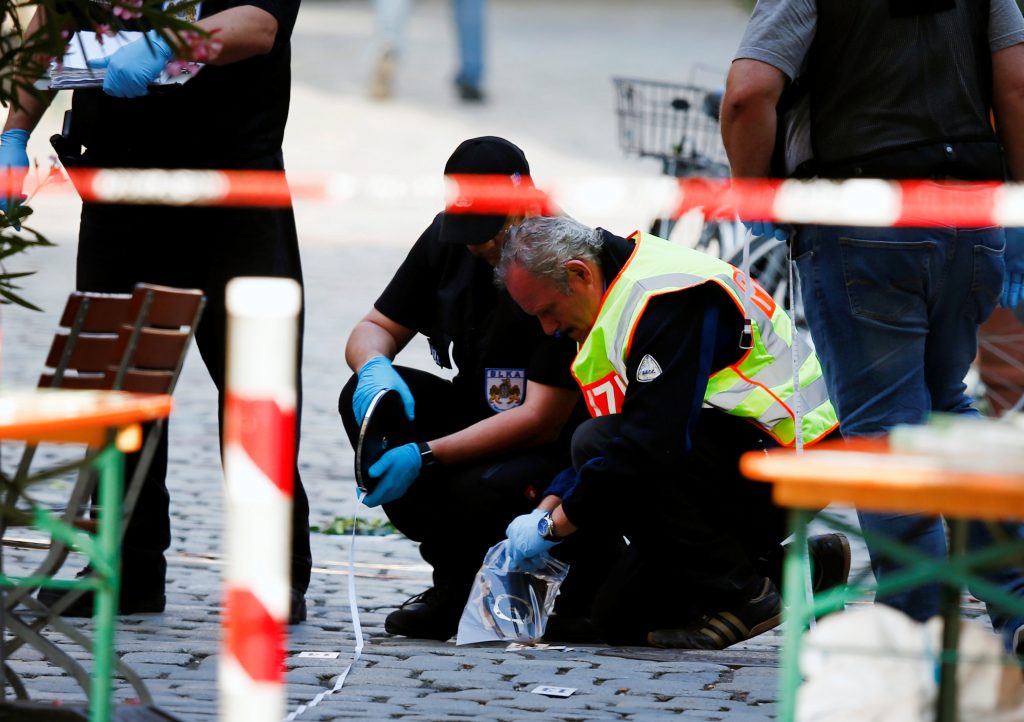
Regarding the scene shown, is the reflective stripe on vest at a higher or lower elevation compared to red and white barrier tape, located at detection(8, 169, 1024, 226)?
lower

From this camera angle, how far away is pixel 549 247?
13.6ft

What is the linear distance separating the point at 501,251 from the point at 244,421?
1.97m

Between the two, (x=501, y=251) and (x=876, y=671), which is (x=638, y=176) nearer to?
(x=501, y=251)

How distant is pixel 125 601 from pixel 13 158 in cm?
121

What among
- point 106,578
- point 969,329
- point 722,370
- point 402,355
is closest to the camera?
point 106,578

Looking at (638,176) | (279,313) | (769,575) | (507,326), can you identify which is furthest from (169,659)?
(638,176)

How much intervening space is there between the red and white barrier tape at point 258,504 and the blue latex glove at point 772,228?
177cm

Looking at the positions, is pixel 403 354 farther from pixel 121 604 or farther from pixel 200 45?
pixel 200 45

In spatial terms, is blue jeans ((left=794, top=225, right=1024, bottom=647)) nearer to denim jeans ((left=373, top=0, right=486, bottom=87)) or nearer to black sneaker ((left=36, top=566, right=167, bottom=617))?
black sneaker ((left=36, top=566, right=167, bottom=617))

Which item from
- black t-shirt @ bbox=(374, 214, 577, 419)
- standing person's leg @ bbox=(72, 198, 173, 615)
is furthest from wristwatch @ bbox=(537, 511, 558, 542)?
standing person's leg @ bbox=(72, 198, 173, 615)

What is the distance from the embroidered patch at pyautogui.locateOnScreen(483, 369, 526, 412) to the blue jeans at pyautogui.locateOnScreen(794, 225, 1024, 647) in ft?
3.25

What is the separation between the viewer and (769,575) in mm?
4527

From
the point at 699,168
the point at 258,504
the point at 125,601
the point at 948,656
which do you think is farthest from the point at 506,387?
the point at 699,168

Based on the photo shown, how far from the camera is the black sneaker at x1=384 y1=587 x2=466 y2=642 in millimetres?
4438
